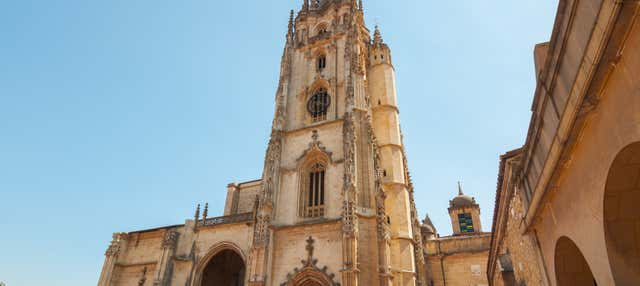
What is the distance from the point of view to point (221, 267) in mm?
25078

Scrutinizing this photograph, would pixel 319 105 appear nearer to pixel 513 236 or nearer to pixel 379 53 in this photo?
pixel 379 53

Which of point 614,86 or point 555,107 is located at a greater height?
point 555,107

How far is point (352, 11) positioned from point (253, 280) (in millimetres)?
20355

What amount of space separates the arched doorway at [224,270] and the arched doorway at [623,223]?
22440 mm

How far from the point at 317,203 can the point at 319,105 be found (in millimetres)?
7260

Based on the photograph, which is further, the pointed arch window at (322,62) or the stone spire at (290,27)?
the stone spire at (290,27)

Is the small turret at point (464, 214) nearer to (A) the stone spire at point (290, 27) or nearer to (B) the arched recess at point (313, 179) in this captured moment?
(B) the arched recess at point (313, 179)

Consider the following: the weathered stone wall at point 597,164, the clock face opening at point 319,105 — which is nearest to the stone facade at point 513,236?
the weathered stone wall at point 597,164

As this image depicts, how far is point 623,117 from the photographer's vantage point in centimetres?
372

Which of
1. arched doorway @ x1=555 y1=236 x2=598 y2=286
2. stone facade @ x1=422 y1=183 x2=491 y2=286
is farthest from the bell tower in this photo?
arched doorway @ x1=555 y1=236 x2=598 y2=286

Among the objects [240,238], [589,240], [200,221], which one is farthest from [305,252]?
[589,240]

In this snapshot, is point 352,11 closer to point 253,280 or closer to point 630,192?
point 253,280

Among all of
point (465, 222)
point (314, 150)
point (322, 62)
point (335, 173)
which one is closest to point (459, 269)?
point (335, 173)

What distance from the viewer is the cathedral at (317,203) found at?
19.0 metres
